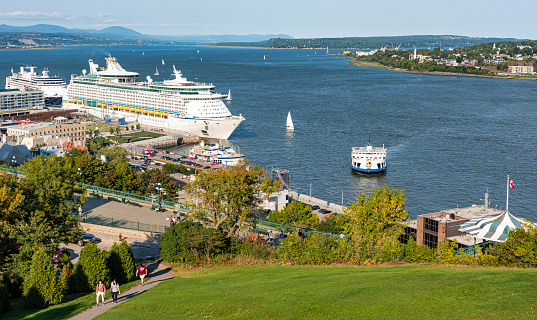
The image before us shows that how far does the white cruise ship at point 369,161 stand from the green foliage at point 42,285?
30.9 m

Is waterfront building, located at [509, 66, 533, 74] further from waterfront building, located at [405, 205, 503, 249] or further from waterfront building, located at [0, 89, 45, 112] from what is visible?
waterfront building, located at [405, 205, 503, 249]

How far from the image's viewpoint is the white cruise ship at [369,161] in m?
41.7

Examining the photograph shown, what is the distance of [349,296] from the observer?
11.2 meters

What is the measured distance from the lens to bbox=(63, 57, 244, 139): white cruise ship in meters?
61.2

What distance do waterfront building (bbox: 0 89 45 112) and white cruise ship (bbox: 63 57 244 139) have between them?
515 centimetres

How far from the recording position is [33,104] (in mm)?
75188

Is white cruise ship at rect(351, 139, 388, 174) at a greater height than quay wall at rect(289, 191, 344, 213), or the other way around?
white cruise ship at rect(351, 139, 388, 174)

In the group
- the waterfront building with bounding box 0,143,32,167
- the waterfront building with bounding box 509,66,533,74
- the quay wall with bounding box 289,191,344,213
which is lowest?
the quay wall with bounding box 289,191,344,213

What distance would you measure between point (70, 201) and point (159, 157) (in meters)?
28.5

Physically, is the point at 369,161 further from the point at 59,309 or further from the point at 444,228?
the point at 59,309

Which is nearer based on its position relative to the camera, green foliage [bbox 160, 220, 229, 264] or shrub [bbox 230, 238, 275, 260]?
green foliage [bbox 160, 220, 229, 264]

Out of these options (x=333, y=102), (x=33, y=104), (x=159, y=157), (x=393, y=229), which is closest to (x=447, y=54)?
(x=333, y=102)

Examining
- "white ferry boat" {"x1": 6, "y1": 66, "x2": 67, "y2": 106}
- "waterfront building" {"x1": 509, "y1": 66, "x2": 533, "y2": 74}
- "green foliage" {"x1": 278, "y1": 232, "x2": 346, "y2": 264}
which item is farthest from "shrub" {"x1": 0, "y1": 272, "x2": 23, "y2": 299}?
"waterfront building" {"x1": 509, "y1": 66, "x2": 533, "y2": 74}

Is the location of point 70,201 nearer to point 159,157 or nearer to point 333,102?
point 159,157
